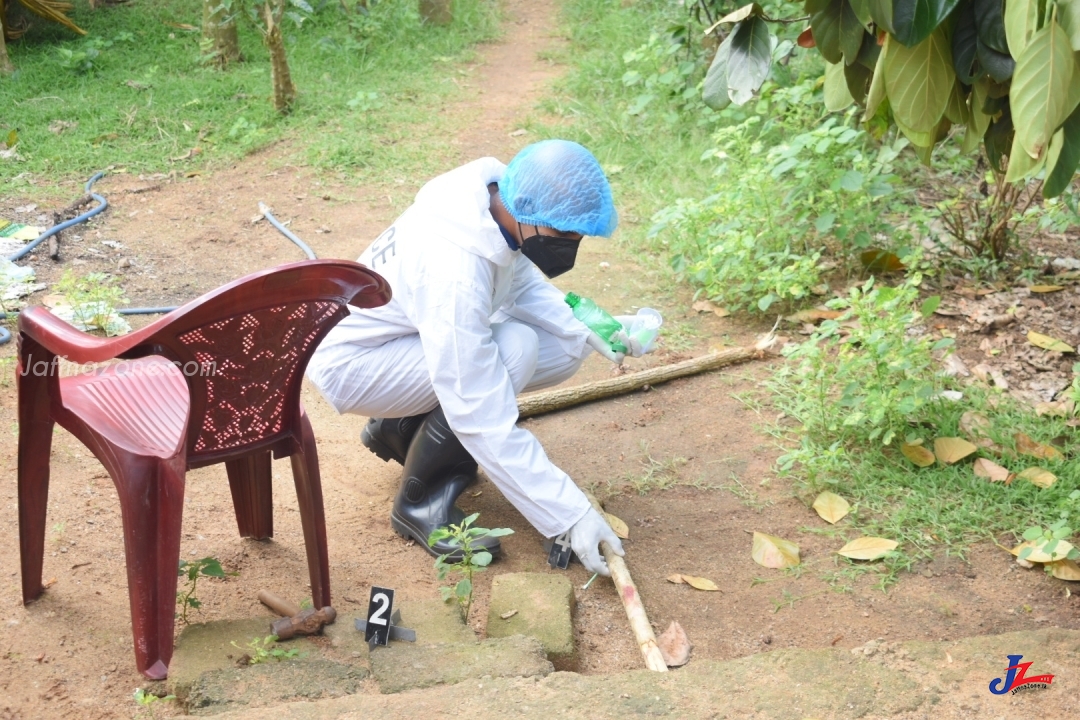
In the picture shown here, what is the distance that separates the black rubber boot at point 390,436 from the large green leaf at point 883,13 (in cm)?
182

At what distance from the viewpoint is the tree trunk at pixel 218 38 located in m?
7.36

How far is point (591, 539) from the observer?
9.08 ft

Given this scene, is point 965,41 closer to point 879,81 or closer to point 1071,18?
point 879,81

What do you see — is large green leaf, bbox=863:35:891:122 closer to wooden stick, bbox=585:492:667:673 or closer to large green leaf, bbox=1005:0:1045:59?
large green leaf, bbox=1005:0:1045:59

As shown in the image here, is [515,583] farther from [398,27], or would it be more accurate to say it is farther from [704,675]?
[398,27]

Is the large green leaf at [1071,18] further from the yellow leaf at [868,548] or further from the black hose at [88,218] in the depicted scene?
the black hose at [88,218]

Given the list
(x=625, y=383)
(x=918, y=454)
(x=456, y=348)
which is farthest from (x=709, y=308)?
(x=456, y=348)

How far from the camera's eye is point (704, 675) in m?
2.07

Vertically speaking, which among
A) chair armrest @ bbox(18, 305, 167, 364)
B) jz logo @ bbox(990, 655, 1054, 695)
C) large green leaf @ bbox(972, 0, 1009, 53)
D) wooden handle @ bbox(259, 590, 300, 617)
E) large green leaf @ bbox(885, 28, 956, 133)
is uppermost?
large green leaf @ bbox(972, 0, 1009, 53)

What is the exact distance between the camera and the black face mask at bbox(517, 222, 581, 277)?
2.79 m

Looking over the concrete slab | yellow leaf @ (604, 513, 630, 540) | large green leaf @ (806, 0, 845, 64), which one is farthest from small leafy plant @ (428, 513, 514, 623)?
large green leaf @ (806, 0, 845, 64)

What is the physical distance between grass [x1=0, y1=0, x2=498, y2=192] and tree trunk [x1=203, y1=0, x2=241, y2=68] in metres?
0.12

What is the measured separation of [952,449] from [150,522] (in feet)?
8.09

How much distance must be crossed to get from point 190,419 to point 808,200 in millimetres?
3157
